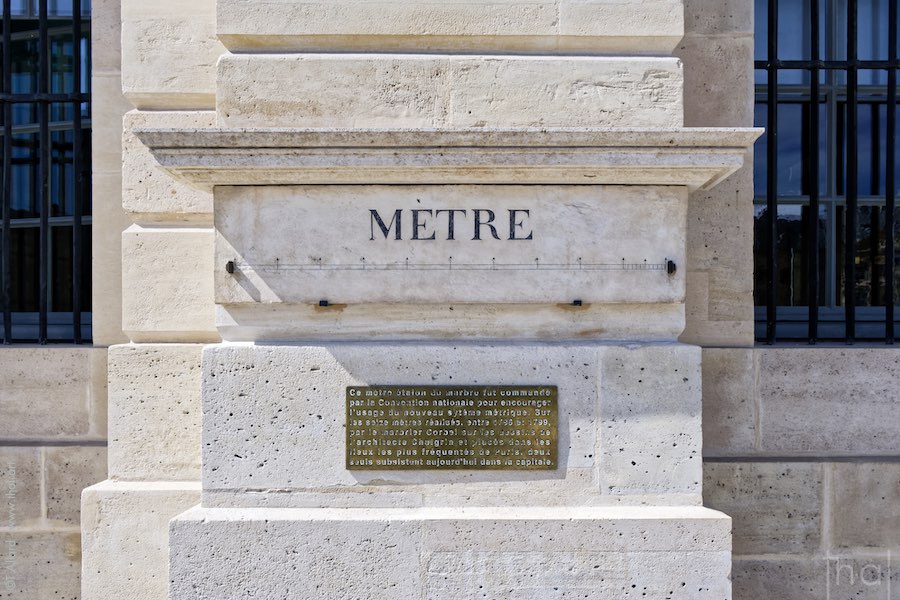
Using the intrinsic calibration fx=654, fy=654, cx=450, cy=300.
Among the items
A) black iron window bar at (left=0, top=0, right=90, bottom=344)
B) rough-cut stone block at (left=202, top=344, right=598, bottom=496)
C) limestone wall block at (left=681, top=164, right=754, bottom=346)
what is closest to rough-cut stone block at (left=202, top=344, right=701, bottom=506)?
rough-cut stone block at (left=202, top=344, right=598, bottom=496)

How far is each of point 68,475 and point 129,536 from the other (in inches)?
35.4

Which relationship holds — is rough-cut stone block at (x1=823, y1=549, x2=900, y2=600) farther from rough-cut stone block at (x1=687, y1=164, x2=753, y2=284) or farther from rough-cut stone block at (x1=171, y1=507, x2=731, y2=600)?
rough-cut stone block at (x1=687, y1=164, x2=753, y2=284)

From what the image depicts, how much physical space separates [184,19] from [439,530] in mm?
3703

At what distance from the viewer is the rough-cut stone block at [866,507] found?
14.9 ft

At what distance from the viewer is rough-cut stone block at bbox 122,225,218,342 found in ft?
14.3

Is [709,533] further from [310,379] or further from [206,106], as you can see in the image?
[206,106]

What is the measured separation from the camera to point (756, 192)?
16.8ft

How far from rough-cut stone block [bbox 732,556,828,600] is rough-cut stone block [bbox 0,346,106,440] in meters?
4.70

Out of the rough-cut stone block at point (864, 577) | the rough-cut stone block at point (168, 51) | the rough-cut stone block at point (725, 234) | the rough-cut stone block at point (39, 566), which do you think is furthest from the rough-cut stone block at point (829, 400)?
the rough-cut stone block at point (39, 566)

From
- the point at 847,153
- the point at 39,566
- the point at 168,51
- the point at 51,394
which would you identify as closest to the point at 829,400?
the point at 847,153

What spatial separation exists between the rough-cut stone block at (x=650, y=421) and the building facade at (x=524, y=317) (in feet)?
2.56

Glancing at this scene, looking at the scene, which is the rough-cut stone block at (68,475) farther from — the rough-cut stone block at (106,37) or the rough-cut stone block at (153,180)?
the rough-cut stone block at (106,37)

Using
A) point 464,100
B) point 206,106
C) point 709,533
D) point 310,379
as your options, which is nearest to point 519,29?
point 464,100

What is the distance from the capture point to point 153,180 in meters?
4.36
